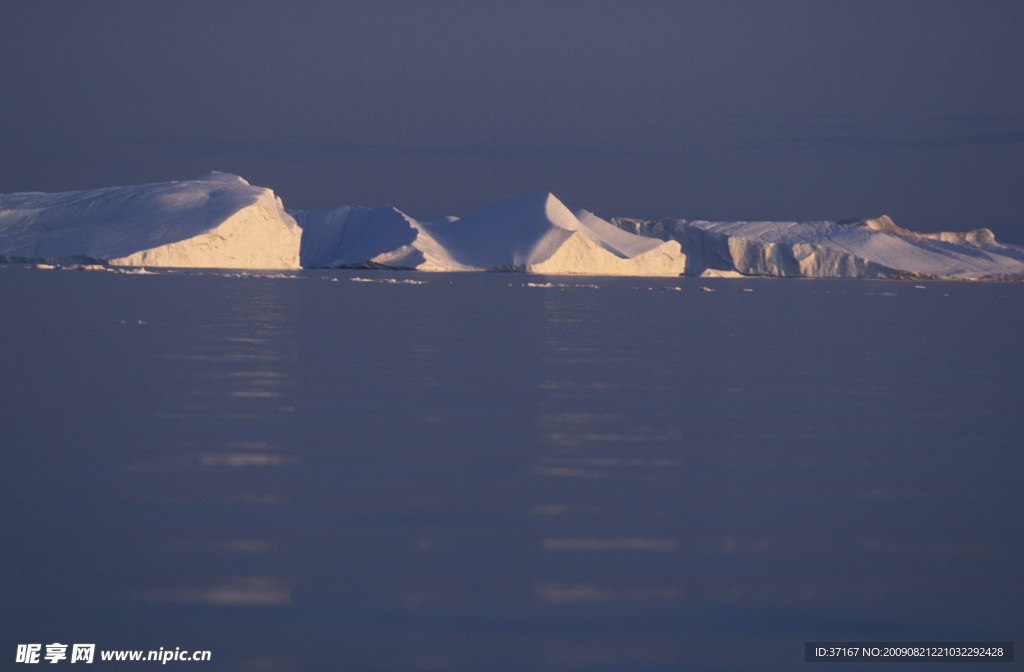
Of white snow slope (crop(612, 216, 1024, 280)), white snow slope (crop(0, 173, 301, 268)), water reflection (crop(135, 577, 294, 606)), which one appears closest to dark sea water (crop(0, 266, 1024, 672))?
water reflection (crop(135, 577, 294, 606))

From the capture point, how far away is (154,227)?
114 feet

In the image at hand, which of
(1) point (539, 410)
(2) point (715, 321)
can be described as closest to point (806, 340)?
(2) point (715, 321)

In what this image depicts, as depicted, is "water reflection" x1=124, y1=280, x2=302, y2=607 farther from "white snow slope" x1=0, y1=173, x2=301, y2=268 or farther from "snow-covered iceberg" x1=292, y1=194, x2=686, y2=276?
"snow-covered iceberg" x1=292, y1=194, x2=686, y2=276

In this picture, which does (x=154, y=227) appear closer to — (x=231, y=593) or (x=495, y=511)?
(x=495, y=511)

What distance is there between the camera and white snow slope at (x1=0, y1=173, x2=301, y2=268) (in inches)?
1308

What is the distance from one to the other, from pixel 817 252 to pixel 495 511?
46.7 m

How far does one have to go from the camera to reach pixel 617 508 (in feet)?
11.0

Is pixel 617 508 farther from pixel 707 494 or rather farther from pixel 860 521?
pixel 860 521

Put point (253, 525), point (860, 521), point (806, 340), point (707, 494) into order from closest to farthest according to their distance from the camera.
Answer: point (253, 525), point (860, 521), point (707, 494), point (806, 340)

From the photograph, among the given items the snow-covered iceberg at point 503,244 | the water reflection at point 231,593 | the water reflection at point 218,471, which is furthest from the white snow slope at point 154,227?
the water reflection at point 231,593

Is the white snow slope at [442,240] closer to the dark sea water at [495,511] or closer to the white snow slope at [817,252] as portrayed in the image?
the white snow slope at [817,252]

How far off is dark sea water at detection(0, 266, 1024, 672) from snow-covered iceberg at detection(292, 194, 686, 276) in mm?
34158

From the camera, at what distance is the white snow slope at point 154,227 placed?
3322 cm

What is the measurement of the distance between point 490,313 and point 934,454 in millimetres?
9879
